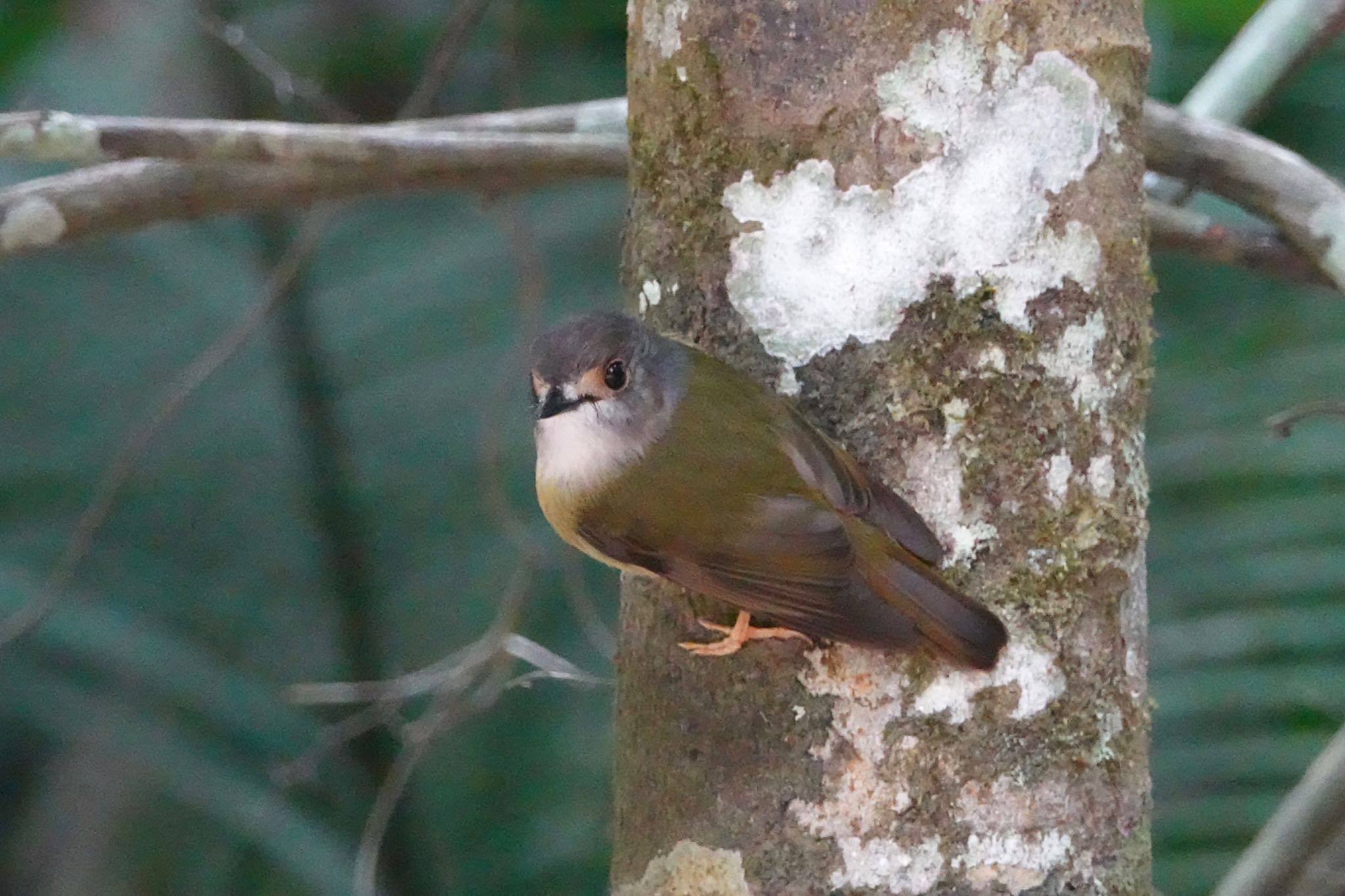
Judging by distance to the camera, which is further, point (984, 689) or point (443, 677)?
point (443, 677)

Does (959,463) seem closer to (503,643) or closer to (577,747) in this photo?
(503,643)

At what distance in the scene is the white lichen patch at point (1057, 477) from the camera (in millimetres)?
1757

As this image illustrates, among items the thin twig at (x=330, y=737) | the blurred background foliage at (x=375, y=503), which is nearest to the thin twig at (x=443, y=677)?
the thin twig at (x=330, y=737)

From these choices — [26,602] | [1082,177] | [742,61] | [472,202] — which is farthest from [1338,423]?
[26,602]

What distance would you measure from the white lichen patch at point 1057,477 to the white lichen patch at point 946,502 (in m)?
0.08

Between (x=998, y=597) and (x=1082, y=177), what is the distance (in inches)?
21.3

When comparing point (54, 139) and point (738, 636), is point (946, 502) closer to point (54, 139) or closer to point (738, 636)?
point (738, 636)

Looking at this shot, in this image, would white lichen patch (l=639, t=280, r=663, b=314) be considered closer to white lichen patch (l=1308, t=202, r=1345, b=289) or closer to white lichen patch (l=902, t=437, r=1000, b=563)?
white lichen patch (l=902, t=437, r=1000, b=563)

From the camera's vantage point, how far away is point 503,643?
2.83 meters

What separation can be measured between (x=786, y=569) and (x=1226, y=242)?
1341 millimetres

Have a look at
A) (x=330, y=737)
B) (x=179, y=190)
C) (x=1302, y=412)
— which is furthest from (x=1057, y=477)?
(x=330, y=737)

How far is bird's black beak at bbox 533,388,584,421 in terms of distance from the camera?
6.72 ft

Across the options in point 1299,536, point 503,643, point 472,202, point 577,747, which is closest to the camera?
point 503,643

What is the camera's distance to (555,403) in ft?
6.72
